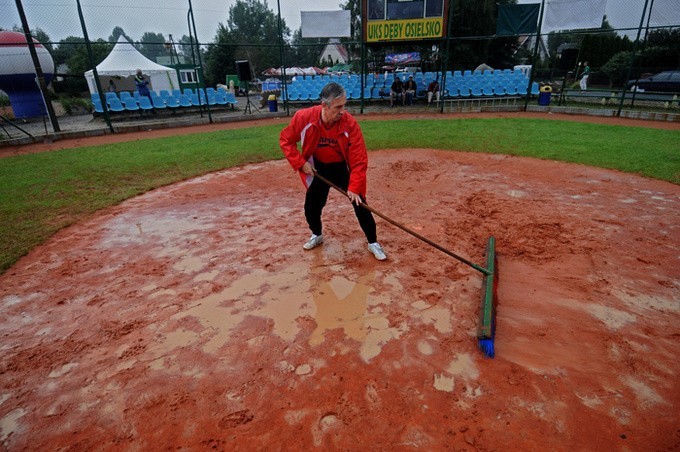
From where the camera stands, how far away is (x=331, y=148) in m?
3.73

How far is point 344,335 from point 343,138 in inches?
74.8

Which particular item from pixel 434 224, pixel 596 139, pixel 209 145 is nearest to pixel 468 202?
pixel 434 224

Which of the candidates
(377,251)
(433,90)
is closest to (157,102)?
(433,90)

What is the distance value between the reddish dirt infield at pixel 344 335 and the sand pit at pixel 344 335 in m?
0.01

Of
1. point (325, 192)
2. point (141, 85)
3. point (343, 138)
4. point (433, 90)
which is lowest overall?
point (325, 192)

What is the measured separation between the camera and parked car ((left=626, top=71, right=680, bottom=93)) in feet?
53.4

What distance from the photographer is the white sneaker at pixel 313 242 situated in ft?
13.9

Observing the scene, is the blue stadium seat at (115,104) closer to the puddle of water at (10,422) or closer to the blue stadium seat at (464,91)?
the blue stadium seat at (464,91)

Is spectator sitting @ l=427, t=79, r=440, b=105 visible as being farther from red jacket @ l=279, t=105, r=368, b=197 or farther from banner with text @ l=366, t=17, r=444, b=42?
red jacket @ l=279, t=105, r=368, b=197

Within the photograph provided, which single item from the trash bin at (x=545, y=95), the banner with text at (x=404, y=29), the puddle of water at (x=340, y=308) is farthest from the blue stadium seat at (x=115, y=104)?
the trash bin at (x=545, y=95)

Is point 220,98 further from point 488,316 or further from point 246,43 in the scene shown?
point 488,316

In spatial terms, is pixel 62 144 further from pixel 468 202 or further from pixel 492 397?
pixel 492 397

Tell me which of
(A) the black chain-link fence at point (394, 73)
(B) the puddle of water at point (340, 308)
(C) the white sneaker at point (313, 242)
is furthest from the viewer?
(A) the black chain-link fence at point (394, 73)

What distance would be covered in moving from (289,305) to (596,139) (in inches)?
380
